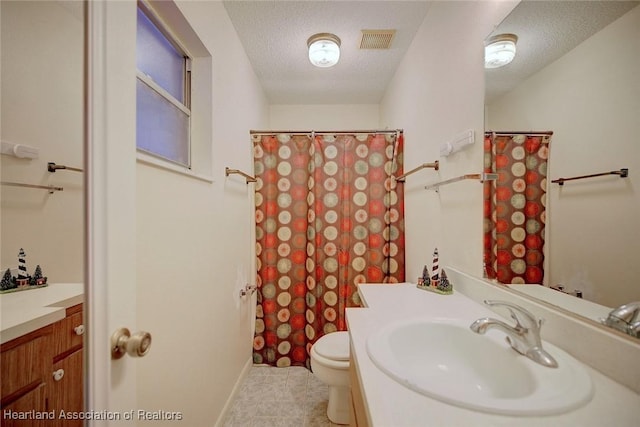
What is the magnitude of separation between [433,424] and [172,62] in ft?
5.88

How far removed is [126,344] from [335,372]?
125 centimetres

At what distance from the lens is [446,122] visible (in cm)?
145

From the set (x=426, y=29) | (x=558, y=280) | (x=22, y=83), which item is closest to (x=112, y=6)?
(x=22, y=83)

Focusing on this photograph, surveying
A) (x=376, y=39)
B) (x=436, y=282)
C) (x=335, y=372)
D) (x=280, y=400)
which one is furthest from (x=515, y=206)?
(x=280, y=400)

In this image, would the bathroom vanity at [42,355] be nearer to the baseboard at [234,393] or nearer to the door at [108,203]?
Answer: the door at [108,203]

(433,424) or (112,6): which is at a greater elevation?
(112,6)

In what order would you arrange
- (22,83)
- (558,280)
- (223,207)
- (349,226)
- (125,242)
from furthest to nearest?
(349,226) < (223,207) < (558,280) < (125,242) < (22,83)

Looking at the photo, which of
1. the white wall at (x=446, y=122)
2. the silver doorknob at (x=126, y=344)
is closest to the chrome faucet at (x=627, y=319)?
the white wall at (x=446, y=122)

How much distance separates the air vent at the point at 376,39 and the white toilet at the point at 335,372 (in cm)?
214

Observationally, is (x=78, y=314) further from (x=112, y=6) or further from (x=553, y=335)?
(x=553, y=335)

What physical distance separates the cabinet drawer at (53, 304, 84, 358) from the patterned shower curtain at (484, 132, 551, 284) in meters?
1.27

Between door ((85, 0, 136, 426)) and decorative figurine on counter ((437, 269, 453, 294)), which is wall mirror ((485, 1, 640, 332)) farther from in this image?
door ((85, 0, 136, 426))

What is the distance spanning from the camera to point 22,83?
16.5 inches

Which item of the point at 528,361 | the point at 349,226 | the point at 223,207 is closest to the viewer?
the point at 528,361
